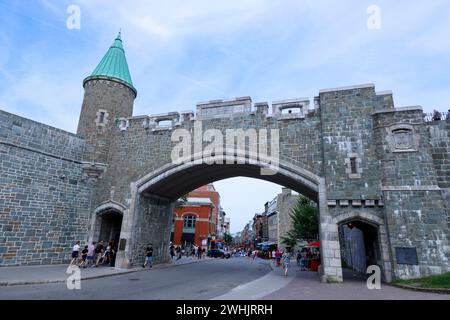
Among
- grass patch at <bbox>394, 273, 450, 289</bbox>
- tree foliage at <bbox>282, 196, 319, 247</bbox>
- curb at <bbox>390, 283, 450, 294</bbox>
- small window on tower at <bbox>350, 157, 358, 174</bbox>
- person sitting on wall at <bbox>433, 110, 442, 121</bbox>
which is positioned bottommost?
curb at <bbox>390, 283, 450, 294</bbox>

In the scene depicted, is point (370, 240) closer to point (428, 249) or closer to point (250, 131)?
point (428, 249)

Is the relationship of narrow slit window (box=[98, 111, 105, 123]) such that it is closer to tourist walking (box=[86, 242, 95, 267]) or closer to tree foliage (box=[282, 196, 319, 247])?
tourist walking (box=[86, 242, 95, 267])

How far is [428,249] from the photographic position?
10.1m

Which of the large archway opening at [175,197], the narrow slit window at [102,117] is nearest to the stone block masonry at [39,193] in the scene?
the narrow slit window at [102,117]

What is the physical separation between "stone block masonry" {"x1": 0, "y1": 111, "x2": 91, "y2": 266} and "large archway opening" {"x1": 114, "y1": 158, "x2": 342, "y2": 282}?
10.4 ft

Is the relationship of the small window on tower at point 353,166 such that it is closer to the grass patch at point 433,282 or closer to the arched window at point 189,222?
the grass patch at point 433,282

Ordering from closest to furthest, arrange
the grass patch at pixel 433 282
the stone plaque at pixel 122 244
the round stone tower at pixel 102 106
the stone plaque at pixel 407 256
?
1. the grass patch at pixel 433 282
2. the stone plaque at pixel 407 256
3. the stone plaque at pixel 122 244
4. the round stone tower at pixel 102 106

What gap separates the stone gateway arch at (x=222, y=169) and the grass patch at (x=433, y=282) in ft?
1.20

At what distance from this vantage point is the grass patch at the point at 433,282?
885 cm

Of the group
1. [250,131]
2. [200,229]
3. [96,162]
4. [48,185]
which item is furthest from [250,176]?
[200,229]

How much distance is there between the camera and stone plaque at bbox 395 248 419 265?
1016cm

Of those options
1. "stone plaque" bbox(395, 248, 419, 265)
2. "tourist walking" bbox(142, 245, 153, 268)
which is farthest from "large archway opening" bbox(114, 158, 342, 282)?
"stone plaque" bbox(395, 248, 419, 265)

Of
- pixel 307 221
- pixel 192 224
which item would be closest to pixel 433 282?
pixel 307 221
